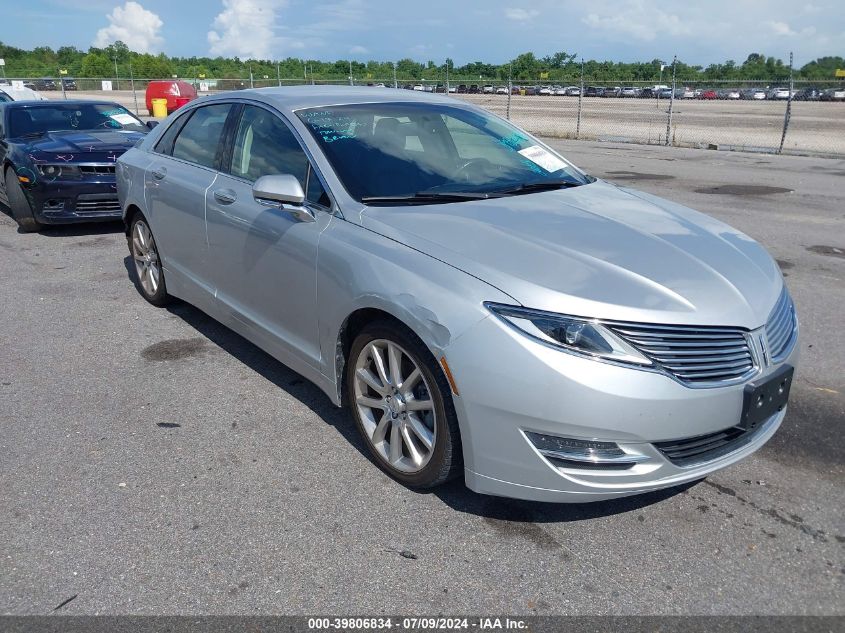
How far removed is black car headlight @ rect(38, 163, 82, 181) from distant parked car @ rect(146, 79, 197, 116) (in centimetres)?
2241

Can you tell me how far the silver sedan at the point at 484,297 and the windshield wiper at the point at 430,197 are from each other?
14 mm

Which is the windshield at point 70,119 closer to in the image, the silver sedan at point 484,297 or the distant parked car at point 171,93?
the silver sedan at point 484,297

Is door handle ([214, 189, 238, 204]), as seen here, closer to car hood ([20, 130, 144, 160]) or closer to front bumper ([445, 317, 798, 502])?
front bumper ([445, 317, 798, 502])

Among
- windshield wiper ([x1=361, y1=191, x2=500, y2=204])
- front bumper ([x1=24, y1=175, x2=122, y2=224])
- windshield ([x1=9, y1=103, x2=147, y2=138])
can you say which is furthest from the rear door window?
windshield ([x1=9, y1=103, x2=147, y2=138])

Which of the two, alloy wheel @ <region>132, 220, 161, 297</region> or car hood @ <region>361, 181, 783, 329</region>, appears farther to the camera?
alloy wheel @ <region>132, 220, 161, 297</region>

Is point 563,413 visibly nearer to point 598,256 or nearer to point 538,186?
point 598,256

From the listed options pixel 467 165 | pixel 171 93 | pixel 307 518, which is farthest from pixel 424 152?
pixel 171 93

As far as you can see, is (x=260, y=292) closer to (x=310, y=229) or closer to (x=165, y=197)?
(x=310, y=229)

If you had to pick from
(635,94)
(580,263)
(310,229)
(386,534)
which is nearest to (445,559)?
(386,534)

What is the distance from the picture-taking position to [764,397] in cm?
279

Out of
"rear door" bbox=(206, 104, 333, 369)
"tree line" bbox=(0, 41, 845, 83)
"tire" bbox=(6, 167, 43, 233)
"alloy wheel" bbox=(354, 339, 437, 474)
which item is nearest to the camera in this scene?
"alloy wheel" bbox=(354, 339, 437, 474)

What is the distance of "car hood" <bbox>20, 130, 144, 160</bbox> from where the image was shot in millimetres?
8102

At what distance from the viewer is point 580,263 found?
9.48ft

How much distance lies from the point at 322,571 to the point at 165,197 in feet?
10.4
